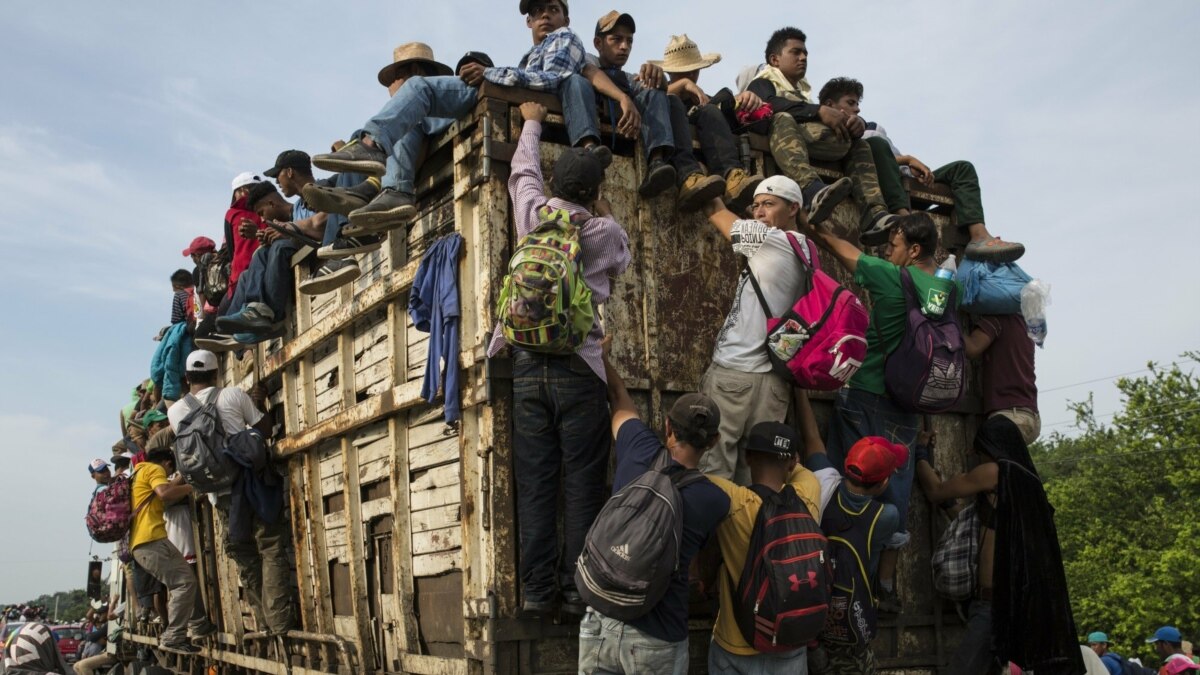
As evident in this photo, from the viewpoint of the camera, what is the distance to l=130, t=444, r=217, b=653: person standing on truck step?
34.4ft

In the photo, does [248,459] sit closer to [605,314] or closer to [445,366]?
[445,366]

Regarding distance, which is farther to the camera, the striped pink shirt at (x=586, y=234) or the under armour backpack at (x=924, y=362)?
the under armour backpack at (x=924, y=362)

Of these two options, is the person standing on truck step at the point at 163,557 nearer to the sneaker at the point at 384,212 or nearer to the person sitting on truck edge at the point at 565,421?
the sneaker at the point at 384,212

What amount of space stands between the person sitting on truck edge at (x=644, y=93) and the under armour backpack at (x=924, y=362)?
1.63m

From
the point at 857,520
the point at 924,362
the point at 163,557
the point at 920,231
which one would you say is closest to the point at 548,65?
the point at 920,231

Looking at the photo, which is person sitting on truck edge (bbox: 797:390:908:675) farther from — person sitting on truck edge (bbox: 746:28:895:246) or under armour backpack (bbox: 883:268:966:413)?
person sitting on truck edge (bbox: 746:28:895:246)

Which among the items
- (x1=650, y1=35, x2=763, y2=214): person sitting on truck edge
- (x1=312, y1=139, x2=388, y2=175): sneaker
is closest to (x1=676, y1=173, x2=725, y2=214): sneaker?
(x1=650, y1=35, x2=763, y2=214): person sitting on truck edge

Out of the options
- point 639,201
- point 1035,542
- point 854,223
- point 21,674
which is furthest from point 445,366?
point 21,674

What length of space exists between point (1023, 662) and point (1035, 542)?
2.34 ft

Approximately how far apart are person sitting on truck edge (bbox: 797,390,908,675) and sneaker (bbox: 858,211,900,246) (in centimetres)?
152

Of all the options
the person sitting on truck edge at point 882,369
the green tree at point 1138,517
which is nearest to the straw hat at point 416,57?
the person sitting on truck edge at point 882,369

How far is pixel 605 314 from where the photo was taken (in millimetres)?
5797

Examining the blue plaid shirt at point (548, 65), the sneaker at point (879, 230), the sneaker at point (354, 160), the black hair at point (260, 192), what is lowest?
the sneaker at point (879, 230)

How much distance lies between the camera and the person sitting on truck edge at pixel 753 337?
561 cm
